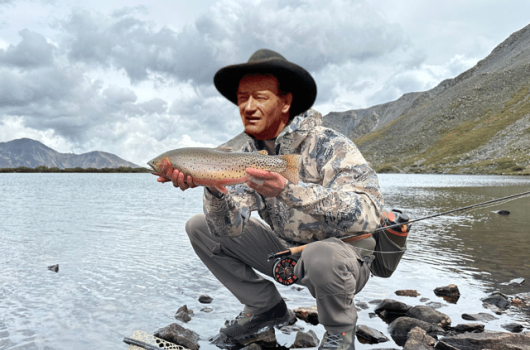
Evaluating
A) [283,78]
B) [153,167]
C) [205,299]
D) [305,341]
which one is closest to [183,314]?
→ [205,299]

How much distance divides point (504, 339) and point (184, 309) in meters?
3.77

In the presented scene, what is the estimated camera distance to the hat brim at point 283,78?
13.8 ft

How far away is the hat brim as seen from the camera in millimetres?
4219

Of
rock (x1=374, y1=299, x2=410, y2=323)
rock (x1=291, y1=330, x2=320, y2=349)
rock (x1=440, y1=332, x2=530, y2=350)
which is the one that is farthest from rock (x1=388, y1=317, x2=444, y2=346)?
rock (x1=291, y1=330, x2=320, y2=349)

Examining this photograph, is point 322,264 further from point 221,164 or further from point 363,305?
point 363,305

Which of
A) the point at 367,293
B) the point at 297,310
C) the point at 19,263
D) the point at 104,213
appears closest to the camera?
the point at 297,310

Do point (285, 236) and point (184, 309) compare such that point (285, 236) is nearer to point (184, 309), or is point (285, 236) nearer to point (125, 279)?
point (184, 309)

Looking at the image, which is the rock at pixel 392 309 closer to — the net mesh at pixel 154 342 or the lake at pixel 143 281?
the lake at pixel 143 281

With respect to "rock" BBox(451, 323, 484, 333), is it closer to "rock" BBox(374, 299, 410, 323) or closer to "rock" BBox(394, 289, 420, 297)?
"rock" BBox(374, 299, 410, 323)

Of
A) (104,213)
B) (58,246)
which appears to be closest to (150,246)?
(58,246)

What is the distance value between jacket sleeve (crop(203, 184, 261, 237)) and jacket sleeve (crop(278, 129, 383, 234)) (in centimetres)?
70

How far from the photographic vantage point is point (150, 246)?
1093cm

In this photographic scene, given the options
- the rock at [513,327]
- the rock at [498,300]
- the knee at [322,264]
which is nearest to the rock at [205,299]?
the knee at [322,264]

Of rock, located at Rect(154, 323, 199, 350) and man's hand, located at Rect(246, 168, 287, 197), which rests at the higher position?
man's hand, located at Rect(246, 168, 287, 197)
